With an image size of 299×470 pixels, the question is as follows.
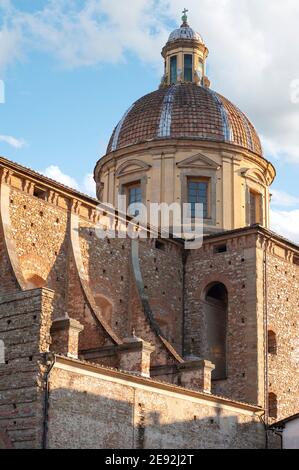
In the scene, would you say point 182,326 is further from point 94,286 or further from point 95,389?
point 95,389

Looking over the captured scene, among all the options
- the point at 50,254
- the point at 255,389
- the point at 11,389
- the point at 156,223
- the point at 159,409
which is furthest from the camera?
the point at 156,223

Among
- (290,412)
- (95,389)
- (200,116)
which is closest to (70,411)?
(95,389)

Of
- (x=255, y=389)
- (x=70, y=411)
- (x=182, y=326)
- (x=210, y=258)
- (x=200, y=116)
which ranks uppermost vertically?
(x=200, y=116)

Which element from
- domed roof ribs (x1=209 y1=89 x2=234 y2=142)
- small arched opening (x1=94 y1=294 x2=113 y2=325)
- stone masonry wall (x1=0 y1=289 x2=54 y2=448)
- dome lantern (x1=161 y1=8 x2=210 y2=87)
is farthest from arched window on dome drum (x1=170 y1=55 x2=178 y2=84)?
stone masonry wall (x1=0 y1=289 x2=54 y2=448)

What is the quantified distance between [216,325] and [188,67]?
11.6 m

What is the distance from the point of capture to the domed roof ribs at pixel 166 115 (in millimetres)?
34156

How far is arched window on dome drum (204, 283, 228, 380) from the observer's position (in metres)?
29.9

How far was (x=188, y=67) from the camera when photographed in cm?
3712

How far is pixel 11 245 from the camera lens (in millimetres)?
24297

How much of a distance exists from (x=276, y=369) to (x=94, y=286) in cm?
622

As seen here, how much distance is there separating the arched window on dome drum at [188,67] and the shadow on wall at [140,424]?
605 inches

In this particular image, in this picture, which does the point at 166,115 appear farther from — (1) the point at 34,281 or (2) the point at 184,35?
(1) the point at 34,281

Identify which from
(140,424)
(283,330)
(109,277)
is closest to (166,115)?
(109,277)

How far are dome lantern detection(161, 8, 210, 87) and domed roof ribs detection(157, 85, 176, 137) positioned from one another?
1.41 metres
